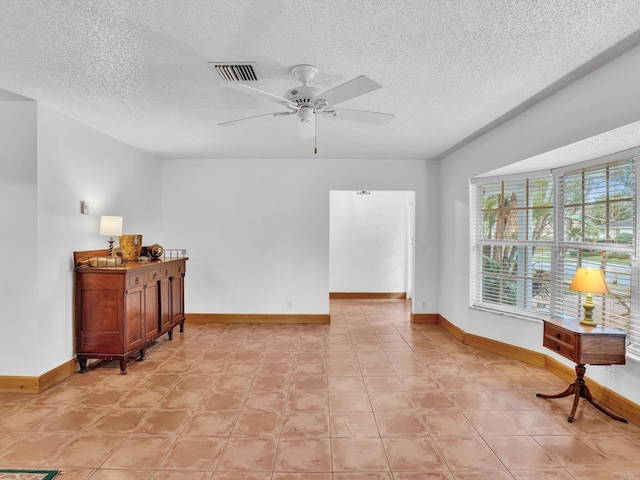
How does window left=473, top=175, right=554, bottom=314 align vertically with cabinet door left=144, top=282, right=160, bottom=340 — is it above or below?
above

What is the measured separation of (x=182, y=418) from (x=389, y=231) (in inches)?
218

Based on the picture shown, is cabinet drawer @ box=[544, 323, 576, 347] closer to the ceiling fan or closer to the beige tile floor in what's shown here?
the beige tile floor

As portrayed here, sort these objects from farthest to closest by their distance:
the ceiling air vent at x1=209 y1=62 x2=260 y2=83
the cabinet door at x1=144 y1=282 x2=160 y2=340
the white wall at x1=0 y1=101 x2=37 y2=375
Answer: the cabinet door at x1=144 y1=282 x2=160 y2=340 → the white wall at x1=0 y1=101 x2=37 y2=375 → the ceiling air vent at x1=209 y1=62 x2=260 y2=83

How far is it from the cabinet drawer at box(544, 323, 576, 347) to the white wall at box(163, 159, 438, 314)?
3097 mm

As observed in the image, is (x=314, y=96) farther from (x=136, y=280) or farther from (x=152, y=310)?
(x=152, y=310)

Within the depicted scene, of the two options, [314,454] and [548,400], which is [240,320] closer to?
[314,454]

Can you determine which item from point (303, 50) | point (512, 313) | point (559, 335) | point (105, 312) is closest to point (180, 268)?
point (105, 312)

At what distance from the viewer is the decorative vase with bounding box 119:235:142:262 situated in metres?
4.02

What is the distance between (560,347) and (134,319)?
3892mm

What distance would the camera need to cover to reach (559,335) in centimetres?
286

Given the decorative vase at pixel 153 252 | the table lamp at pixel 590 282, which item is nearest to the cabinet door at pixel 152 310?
the decorative vase at pixel 153 252

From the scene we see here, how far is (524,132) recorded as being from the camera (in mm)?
3334

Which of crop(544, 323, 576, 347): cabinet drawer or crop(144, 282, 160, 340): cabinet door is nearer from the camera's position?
crop(544, 323, 576, 347): cabinet drawer

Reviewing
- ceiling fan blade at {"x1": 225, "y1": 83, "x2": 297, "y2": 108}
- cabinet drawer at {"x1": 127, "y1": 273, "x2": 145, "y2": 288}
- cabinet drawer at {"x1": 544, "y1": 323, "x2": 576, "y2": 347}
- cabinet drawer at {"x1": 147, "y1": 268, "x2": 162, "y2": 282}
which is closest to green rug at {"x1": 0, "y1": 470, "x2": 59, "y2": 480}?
cabinet drawer at {"x1": 127, "y1": 273, "x2": 145, "y2": 288}
